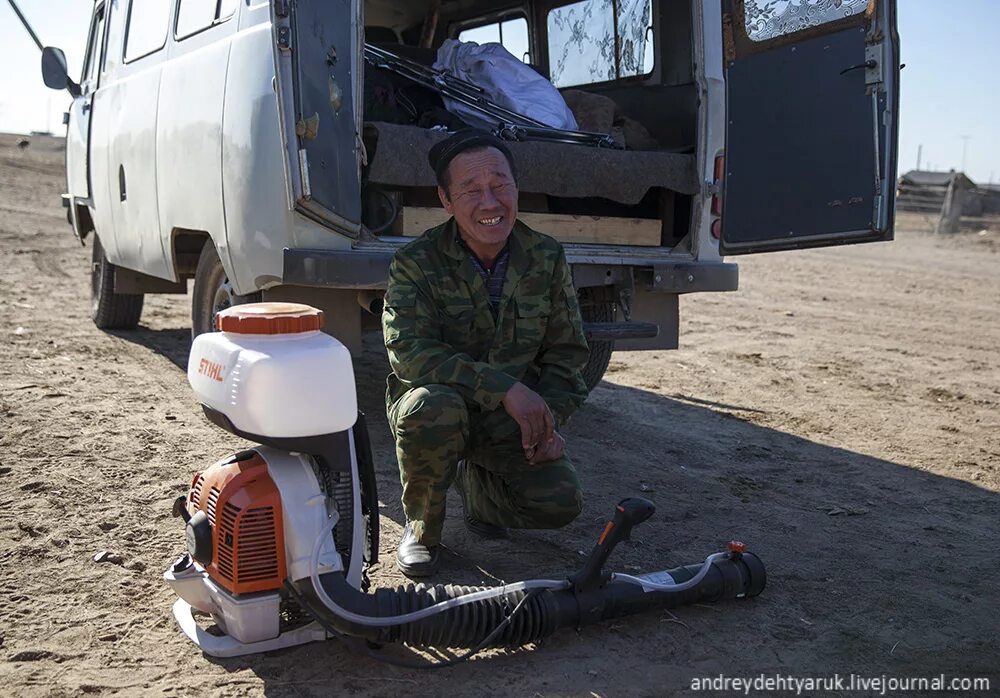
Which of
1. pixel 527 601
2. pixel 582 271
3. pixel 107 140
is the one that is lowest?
pixel 527 601

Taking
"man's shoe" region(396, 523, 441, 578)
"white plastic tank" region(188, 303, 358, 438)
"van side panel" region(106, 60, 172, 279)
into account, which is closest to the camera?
"white plastic tank" region(188, 303, 358, 438)

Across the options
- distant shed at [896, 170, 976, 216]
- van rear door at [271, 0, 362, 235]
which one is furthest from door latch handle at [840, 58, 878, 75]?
distant shed at [896, 170, 976, 216]

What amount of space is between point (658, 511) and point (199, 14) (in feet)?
10.5

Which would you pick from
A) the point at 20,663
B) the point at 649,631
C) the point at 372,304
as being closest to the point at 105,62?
the point at 372,304

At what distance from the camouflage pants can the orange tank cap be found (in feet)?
2.06

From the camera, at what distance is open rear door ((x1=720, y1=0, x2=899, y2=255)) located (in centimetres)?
459

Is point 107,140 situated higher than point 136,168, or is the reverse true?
point 107,140

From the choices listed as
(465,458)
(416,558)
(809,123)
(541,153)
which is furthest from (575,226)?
(416,558)

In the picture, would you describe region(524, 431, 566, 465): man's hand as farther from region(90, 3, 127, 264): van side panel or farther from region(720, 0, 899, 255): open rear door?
region(90, 3, 127, 264): van side panel

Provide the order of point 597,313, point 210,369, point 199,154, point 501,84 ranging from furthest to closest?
1. point 501,84
2. point 597,313
3. point 199,154
4. point 210,369

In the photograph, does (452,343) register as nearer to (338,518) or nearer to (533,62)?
(338,518)

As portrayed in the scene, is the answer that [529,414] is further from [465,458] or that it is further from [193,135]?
[193,135]

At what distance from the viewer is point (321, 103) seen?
3912 millimetres

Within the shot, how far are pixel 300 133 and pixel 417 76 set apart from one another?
1.56 m
